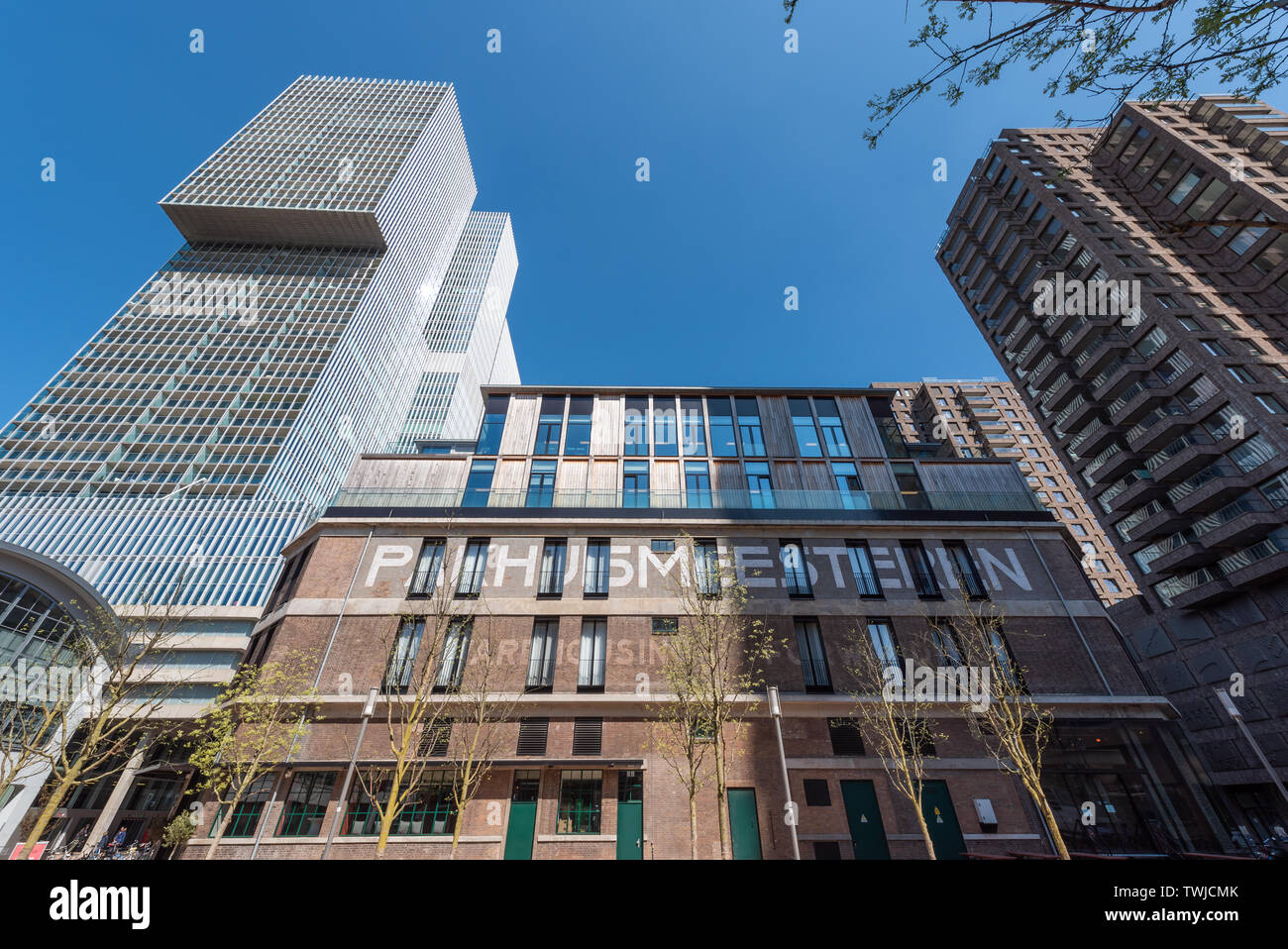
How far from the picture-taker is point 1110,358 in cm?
4675

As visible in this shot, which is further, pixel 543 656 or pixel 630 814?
pixel 543 656

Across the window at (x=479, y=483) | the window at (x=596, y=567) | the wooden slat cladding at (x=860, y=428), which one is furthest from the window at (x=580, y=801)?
the wooden slat cladding at (x=860, y=428)

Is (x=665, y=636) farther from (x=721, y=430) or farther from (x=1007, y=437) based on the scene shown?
(x=1007, y=437)

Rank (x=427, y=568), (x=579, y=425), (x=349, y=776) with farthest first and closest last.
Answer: (x=579, y=425) < (x=427, y=568) < (x=349, y=776)

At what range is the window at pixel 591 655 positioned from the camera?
24.4 m

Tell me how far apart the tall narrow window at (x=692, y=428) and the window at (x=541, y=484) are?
8403 mm

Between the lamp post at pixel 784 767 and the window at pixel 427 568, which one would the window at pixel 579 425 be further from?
the lamp post at pixel 784 767

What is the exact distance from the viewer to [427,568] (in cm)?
2744

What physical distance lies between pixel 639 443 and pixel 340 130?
123447 millimetres

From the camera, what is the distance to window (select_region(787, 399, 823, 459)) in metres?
34.5

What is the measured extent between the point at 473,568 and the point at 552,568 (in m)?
3.97

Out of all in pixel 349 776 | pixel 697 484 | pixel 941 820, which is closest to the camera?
pixel 349 776

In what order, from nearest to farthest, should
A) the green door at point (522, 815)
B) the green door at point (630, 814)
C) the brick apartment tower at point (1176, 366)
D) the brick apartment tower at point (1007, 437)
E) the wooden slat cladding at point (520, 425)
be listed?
1. the green door at point (522, 815)
2. the green door at point (630, 814)
3. the wooden slat cladding at point (520, 425)
4. the brick apartment tower at point (1176, 366)
5. the brick apartment tower at point (1007, 437)

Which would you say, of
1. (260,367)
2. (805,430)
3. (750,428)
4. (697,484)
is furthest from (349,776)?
(260,367)
